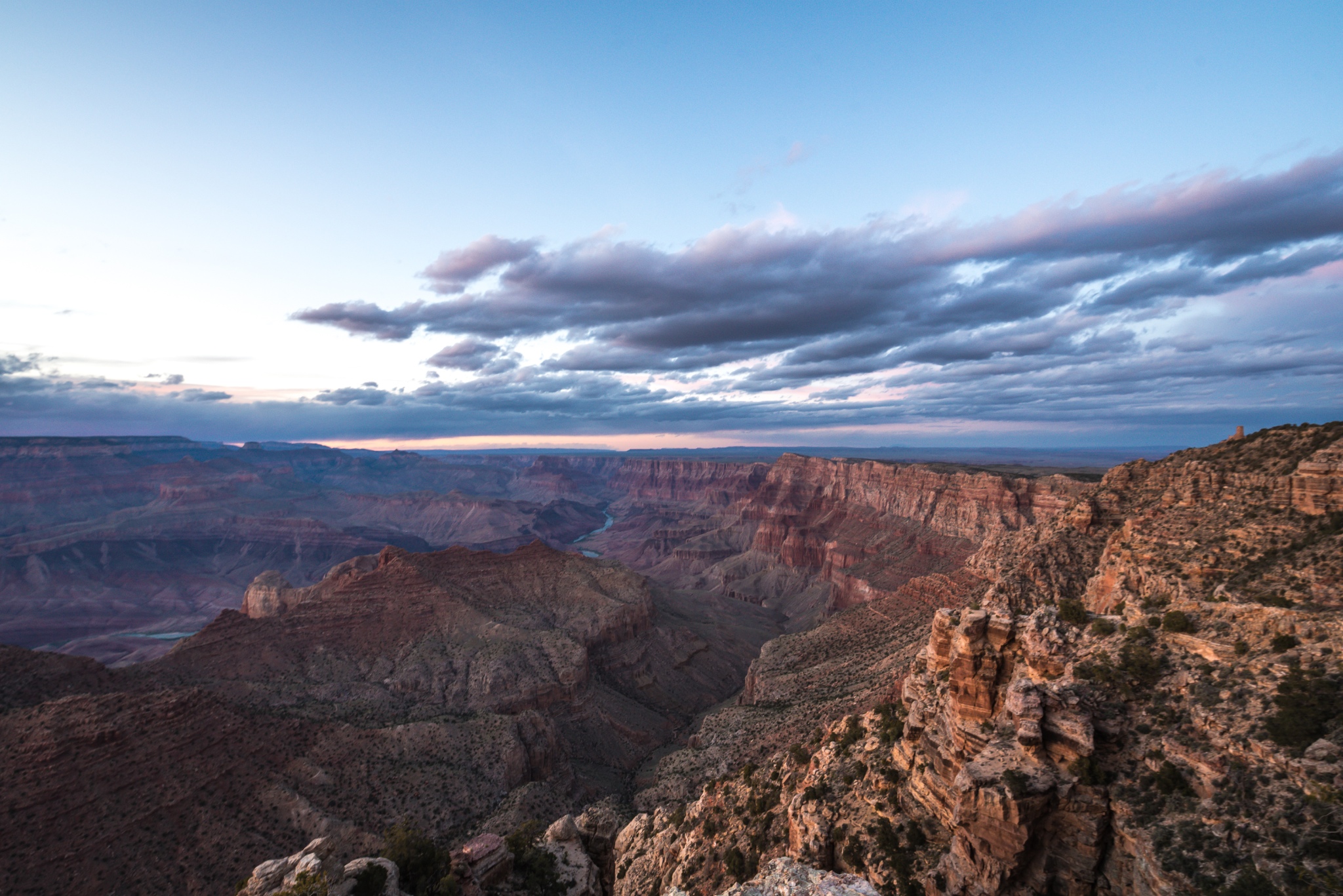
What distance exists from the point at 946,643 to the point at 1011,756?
858 centimetres

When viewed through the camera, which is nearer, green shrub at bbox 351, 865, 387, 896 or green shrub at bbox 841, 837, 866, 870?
green shrub at bbox 841, 837, 866, 870

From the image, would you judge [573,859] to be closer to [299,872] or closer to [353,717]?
[299,872]

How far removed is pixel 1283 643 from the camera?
18359mm

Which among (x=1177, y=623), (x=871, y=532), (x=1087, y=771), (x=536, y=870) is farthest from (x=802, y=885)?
(x=871, y=532)

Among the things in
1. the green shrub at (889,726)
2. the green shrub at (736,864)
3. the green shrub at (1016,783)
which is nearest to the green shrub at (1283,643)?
the green shrub at (1016,783)

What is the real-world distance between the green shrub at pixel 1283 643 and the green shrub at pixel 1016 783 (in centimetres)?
961

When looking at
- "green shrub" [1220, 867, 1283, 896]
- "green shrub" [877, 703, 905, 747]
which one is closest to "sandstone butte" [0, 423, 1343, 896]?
"green shrub" [1220, 867, 1283, 896]

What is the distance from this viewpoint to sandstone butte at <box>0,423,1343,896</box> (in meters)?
16.6

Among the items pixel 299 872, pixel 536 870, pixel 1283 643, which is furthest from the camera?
pixel 536 870

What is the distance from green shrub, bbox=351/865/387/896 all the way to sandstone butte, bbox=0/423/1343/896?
68 cm

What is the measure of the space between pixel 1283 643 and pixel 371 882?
121 ft

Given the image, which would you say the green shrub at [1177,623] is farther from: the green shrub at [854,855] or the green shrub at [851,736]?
the green shrub at [854,855]

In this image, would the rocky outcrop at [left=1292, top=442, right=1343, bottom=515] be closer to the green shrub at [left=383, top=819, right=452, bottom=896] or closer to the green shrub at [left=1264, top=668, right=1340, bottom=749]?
the green shrub at [left=1264, top=668, right=1340, bottom=749]

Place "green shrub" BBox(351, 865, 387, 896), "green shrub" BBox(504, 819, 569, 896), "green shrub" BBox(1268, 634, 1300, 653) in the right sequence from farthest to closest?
"green shrub" BBox(504, 819, 569, 896)
"green shrub" BBox(351, 865, 387, 896)
"green shrub" BBox(1268, 634, 1300, 653)
